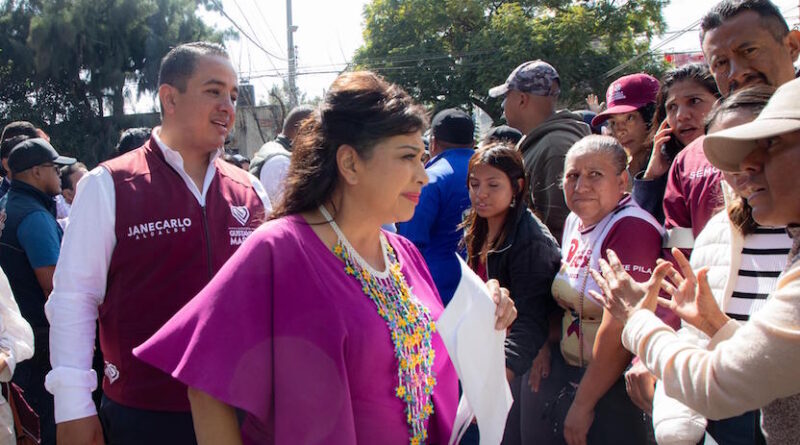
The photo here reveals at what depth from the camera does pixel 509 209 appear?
10.3ft

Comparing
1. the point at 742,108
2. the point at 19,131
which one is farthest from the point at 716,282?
the point at 19,131

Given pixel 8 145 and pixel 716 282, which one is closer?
pixel 716 282

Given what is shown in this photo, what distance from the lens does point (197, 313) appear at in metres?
1.56

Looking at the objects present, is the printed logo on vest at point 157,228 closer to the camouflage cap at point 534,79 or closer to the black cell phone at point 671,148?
the black cell phone at point 671,148

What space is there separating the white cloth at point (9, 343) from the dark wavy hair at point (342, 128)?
1.90 meters

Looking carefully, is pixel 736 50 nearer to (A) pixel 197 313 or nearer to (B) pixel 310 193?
(B) pixel 310 193

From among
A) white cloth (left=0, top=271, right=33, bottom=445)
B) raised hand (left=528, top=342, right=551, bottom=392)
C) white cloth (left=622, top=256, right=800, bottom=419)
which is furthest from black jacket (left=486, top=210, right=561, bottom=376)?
white cloth (left=0, top=271, right=33, bottom=445)

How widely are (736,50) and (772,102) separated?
1267mm

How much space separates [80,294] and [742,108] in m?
2.32

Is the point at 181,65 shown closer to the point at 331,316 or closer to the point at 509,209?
the point at 331,316

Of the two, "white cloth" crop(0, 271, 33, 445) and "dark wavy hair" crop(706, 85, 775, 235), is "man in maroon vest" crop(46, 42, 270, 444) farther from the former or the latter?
"dark wavy hair" crop(706, 85, 775, 235)

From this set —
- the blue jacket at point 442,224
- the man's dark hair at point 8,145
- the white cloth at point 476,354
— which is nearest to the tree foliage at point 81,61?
the man's dark hair at point 8,145

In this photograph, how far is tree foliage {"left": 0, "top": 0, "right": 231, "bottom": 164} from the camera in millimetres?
28656

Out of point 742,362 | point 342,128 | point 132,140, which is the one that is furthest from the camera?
point 132,140
